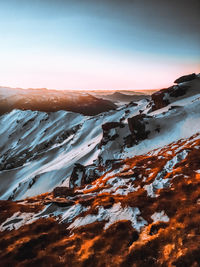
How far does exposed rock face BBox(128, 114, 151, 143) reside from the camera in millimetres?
41750

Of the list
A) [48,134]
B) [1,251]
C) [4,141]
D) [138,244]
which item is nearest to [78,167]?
[1,251]

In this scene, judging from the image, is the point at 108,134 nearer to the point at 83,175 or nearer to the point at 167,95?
the point at 83,175

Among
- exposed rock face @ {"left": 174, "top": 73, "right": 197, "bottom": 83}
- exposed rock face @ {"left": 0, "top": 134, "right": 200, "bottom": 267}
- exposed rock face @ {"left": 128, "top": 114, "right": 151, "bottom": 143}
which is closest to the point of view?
exposed rock face @ {"left": 0, "top": 134, "right": 200, "bottom": 267}

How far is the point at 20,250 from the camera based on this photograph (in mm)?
8680

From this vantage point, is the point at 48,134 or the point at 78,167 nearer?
the point at 78,167

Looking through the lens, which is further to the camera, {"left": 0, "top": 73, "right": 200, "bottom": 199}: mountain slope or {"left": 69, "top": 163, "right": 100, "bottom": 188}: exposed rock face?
{"left": 0, "top": 73, "right": 200, "bottom": 199}: mountain slope

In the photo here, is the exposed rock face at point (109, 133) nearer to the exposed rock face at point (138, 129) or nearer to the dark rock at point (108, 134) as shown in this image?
the dark rock at point (108, 134)

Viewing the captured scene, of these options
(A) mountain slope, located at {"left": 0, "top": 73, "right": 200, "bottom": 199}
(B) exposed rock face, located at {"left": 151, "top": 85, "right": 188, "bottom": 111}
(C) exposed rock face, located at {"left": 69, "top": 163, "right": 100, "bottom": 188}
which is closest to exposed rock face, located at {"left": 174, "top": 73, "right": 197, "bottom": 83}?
(A) mountain slope, located at {"left": 0, "top": 73, "right": 200, "bottom": 199}

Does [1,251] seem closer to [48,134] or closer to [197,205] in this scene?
[197,205]

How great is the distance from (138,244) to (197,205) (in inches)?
186

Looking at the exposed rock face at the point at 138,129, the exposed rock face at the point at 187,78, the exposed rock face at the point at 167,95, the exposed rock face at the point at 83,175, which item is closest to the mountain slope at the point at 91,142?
the exposed rock face at the point at 138,129

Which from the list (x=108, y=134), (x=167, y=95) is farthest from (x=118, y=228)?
(x=167, y=95)

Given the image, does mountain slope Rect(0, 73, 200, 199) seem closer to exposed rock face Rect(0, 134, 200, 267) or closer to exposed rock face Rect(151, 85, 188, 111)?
exposed rock face Rect(151, 85, 188, 111)

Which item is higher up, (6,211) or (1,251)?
(1,251)
